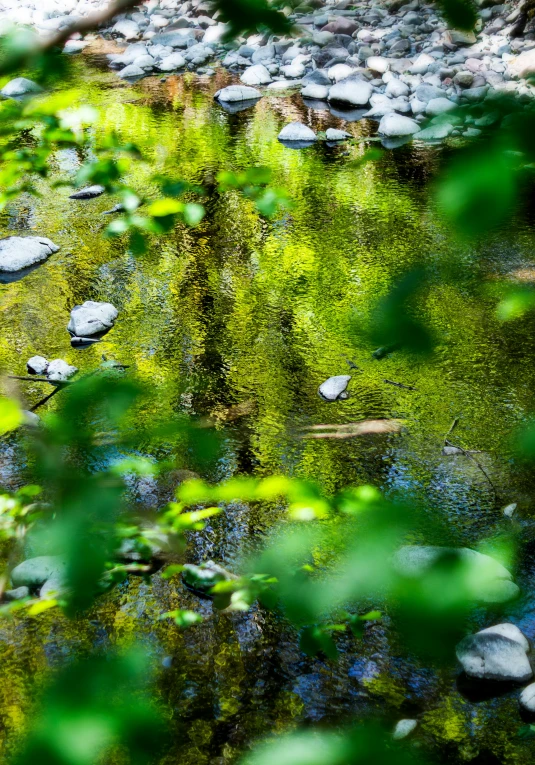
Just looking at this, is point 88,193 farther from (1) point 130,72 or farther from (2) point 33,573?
(1) point 130,72

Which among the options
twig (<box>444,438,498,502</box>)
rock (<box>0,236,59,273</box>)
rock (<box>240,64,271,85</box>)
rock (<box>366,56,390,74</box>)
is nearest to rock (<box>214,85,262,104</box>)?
rock (<box>240,64,271,85</box>)

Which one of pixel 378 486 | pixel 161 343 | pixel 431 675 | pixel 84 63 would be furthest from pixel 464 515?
pixel 84 63

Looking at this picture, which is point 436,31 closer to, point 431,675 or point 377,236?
point 377,236

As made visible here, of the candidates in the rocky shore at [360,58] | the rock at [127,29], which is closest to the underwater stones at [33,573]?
the rocky shore at [360,58]

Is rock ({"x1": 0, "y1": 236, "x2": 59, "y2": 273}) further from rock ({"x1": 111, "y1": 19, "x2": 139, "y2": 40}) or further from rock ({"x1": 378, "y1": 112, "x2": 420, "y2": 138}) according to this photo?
rock ({"x1": 111, "y1": 19, "x2": 139, "y2": 40})

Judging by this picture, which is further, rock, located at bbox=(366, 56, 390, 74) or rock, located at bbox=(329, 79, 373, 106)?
rock, located at bbox=(366, 56, 390, 74)

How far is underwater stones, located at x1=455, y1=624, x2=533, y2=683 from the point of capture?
1.84 meters

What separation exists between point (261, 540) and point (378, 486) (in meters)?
0.46

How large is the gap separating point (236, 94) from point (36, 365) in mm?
5147

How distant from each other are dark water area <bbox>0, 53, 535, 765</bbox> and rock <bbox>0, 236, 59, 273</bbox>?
0.11 m

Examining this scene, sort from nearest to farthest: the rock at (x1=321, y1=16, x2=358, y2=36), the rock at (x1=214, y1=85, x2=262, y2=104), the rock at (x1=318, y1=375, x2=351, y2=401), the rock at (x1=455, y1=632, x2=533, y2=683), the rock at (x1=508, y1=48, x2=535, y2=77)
Answer: the rock at (x1=455, y1=632, x2=533, y2=683)
the rock at (x1=318, y1=375, x2=351, y2=401)
the rock at (x1=508, y1=48, x2=535, y2=77)
the rock at (x1=214, y1=85, x2=262, y2=104)
the rock at (x1=321, y1=16, x2=358, y2=36)

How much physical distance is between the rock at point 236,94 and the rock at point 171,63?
60.5 inches

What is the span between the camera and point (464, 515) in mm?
2400

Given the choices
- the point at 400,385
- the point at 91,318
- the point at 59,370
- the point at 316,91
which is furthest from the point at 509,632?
the point at 316,91
